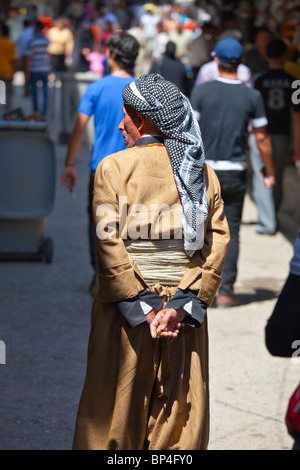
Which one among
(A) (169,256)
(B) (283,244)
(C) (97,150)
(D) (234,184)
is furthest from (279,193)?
(A) (169,256)

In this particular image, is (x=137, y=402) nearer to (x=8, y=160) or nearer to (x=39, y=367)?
(x=39, y=367)

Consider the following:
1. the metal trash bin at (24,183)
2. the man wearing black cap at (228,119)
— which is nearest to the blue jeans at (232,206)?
the man wearing black cap at (228,119)

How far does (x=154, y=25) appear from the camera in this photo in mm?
25734

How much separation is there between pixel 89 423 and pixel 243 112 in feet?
12.3

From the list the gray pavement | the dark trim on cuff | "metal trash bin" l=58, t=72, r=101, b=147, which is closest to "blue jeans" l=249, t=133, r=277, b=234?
the gray pavement

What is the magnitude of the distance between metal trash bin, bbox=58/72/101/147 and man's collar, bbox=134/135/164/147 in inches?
423

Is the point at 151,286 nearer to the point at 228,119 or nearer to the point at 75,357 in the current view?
the point at 75,357

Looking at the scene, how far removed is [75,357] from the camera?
225 inches

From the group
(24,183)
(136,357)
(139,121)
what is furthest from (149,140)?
(24,183)

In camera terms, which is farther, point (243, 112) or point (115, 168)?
point (243, 112)

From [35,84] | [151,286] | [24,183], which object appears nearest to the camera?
[151,286]

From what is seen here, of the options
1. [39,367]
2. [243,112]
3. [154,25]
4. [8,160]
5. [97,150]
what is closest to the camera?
[39,367]

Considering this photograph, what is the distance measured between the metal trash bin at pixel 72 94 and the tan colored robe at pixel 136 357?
10851mm

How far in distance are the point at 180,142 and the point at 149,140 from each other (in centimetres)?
15
